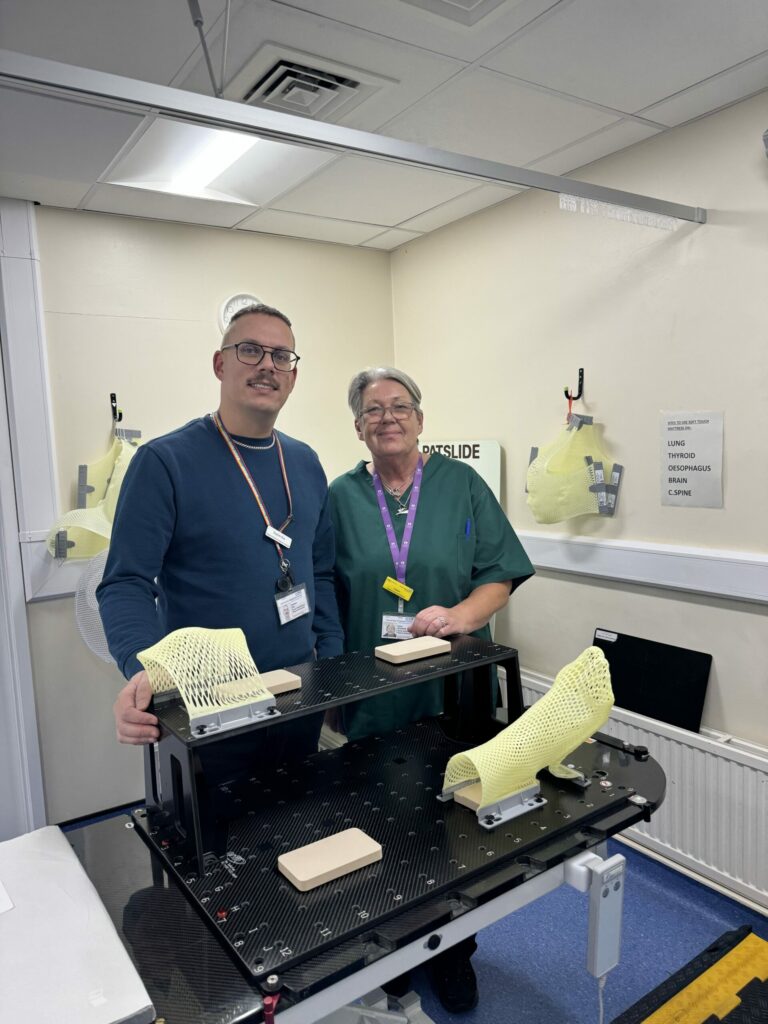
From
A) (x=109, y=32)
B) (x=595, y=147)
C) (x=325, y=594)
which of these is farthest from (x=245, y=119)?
(x=595, y=147)

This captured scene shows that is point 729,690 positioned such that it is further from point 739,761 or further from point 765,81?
point 765,81

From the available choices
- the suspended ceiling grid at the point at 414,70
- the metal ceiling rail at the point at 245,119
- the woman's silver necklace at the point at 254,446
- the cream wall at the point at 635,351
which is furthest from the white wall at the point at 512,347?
the woman's silver necklace at the point at 254,446

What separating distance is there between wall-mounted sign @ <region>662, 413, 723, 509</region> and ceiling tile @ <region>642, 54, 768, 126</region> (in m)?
0.92

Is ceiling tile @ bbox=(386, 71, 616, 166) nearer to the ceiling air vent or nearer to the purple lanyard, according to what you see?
the ceiling air vent

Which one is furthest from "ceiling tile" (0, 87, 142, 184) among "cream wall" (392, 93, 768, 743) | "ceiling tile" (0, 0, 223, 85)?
"cream wall" (392, 93, 768, 743)

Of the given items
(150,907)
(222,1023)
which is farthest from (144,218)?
(222,1023)

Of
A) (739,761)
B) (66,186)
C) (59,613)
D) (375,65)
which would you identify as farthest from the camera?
(59,613)

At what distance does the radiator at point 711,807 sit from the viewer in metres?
2.19

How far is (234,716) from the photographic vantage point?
1035 mm

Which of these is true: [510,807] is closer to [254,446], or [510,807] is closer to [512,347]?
[254,446]

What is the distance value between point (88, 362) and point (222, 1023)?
2661 millimetres

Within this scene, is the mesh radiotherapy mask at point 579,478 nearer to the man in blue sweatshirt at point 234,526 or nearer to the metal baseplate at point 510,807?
the man in blue sweatshirt at point 234,526

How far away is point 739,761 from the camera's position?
221 centimetres

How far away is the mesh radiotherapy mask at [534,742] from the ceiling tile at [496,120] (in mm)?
1616
